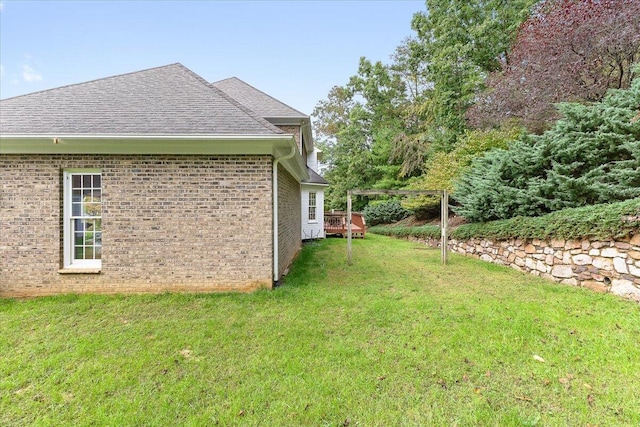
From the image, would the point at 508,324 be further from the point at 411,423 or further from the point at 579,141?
the point at 579,141

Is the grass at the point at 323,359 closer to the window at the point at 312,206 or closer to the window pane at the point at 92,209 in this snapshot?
the window pane at the point at 92,209

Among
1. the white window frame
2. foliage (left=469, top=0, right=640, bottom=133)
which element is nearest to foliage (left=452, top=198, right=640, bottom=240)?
foliage (left=469, top=0, right=640, bottom=133)

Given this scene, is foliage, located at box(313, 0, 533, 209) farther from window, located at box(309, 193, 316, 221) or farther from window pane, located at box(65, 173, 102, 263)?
window pane, located at box(65, 173, 102, 263)

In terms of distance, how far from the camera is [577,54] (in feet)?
28.8

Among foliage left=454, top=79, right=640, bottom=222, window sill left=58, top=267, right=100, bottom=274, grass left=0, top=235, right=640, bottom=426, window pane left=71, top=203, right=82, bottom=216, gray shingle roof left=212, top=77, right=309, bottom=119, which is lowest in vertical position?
grass left=0, top=235, right=640, bottom=426

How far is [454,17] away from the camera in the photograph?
16656mm

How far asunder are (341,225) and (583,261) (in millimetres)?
10780

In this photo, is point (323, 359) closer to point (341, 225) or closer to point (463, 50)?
point (341, 225)

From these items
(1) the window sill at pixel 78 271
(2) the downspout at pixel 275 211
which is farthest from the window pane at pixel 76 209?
(2) the downspout at pixel 275 211

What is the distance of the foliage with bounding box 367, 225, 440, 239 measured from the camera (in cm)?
1254

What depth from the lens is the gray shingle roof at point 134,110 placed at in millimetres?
5238

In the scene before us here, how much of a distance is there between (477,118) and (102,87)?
13.1m

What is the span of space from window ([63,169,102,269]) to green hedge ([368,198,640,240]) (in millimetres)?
9382

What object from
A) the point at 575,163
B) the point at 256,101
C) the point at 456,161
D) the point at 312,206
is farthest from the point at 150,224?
the point at 456,161
